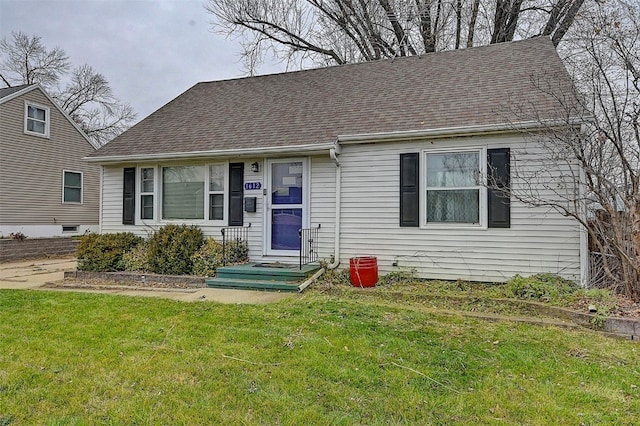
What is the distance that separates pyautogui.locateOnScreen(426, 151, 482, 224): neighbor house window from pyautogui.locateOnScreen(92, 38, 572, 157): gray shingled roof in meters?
0.59

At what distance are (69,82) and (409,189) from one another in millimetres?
30053

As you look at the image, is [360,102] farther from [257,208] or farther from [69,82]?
[69,82]

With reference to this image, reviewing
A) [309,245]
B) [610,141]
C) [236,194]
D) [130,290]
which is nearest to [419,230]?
[309,245]

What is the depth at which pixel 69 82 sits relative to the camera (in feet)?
93.5

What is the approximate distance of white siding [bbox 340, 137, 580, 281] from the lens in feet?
20.7

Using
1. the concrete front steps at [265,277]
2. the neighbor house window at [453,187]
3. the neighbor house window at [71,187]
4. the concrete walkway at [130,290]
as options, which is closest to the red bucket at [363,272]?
the concrete front steps at [265,277]

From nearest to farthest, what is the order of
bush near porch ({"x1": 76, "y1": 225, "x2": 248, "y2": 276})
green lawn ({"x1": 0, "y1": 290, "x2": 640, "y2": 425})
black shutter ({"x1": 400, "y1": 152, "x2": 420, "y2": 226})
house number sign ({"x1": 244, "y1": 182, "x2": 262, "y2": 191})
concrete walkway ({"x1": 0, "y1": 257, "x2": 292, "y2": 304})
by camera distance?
green lawn ({"x1": 0, "y1": 290, "x2": 640, "y2": 425})
concrete walkway ({"x1": 0, "y1": 257, "x2": 292, "y2": 304})
black shutter ({"x1": 400, "y1": 152, "x2": 420, "y2": 226})
bush near porch ({"x1": 76, "y1": 225, "x2": 248, "y2": 276})
house number sign ({"x1": 244, "y1": 182, "x2": 262, "y2": 191})

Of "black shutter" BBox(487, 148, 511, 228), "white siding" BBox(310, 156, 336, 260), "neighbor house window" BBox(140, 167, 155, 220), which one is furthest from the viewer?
"neighbor house window" BBox(140, 167, 155, 220)

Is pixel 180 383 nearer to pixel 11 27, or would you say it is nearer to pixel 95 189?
pixel 95 189

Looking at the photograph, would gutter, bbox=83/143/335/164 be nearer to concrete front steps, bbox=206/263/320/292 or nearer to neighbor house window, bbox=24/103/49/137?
concrete front steps, bbox=206/263/320/292

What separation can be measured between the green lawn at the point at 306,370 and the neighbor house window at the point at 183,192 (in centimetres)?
389

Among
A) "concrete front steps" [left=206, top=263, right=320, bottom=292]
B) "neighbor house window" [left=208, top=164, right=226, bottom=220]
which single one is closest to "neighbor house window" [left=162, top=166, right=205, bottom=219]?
"neighbor house window" [left=208, top=164, right=226, bottom=220]

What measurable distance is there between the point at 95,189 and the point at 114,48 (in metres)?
11.3

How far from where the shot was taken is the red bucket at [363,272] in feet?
22.0
